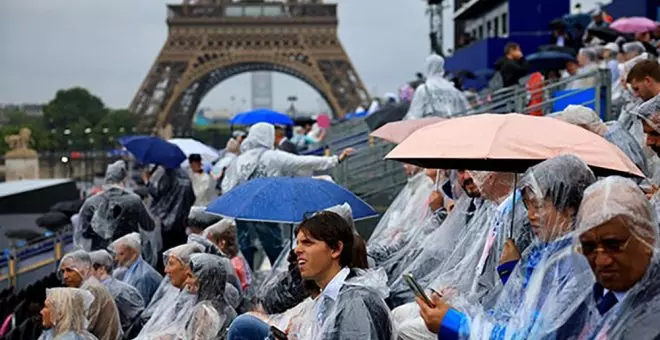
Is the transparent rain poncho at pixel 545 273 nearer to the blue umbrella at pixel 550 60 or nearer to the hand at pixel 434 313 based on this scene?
the hand at pixel 434 313

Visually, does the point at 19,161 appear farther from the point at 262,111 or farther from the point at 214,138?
the point at 262,111

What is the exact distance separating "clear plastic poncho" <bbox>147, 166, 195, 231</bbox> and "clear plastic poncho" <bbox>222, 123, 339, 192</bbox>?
191 centimetres

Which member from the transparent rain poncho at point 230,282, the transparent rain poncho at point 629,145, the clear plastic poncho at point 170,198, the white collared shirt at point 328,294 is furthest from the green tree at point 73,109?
the white collared shirt at point 328,294

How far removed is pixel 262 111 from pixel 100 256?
7.32 m

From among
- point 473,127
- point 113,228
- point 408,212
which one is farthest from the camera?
point 113,228

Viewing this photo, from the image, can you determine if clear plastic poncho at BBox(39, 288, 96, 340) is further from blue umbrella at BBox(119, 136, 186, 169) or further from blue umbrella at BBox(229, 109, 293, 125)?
blue umbrella at BBox(229, 109, 293, 125)

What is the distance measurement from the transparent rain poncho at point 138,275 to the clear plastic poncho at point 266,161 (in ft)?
4.02

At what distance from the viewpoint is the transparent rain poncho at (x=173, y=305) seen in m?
4.51

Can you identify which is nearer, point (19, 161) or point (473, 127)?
point (473, 127)

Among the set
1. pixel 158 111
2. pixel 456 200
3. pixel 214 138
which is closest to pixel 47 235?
pixel 456 200

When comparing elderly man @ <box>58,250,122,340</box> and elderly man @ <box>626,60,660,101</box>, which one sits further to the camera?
elderly man @ <box>626,60,660,101</box>

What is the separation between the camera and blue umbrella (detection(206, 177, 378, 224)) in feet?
17.0

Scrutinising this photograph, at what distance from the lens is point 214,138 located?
135 feet

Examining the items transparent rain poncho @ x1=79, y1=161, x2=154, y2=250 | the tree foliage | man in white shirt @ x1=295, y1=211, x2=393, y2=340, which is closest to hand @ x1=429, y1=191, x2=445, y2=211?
man in white shirt @ x1=295, y1=211, x2=393, y2=340
